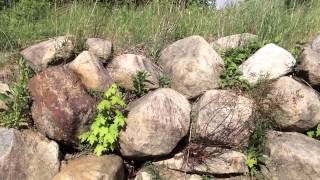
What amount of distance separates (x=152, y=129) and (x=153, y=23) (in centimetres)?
234

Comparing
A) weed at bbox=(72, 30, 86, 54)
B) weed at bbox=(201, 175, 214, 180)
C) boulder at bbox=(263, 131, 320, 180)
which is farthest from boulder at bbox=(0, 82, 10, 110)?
boulder at bbox=(263, 131, 320, 180)

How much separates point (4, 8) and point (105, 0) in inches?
70.9

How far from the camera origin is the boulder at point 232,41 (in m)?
6.33

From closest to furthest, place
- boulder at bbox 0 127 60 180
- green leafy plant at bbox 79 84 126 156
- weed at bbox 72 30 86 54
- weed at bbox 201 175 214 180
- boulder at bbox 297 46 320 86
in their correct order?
boulder at bbox 0 127 60 180
green leafy plant at bbox 79 84 126 156
weed at bbox 201 175 214 180
weed at bbox 72 30 86 54
boulder at bbox 297 46 320 86

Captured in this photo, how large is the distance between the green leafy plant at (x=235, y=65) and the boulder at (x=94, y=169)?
1.86 m

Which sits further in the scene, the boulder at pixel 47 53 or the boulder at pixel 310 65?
the boulder at pixel 310 65

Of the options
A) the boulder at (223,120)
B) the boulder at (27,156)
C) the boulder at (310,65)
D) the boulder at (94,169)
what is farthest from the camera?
the boulder at (310,65)

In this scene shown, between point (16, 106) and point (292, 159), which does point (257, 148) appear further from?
point (16, 106)

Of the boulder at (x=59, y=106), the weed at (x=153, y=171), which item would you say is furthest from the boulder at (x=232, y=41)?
the boulder at (x=59, y=106)

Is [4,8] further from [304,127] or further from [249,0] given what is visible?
[304,127]

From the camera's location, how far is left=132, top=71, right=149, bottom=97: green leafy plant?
5.44 metres

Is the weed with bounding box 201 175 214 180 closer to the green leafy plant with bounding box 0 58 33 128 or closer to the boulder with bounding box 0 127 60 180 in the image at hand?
the boulder with bounding box 0 127 60 180

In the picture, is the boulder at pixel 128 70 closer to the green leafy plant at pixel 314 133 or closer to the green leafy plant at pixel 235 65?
the green leafy plant at pixel 235 65

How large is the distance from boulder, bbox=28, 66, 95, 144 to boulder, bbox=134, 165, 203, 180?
87 centimetres
